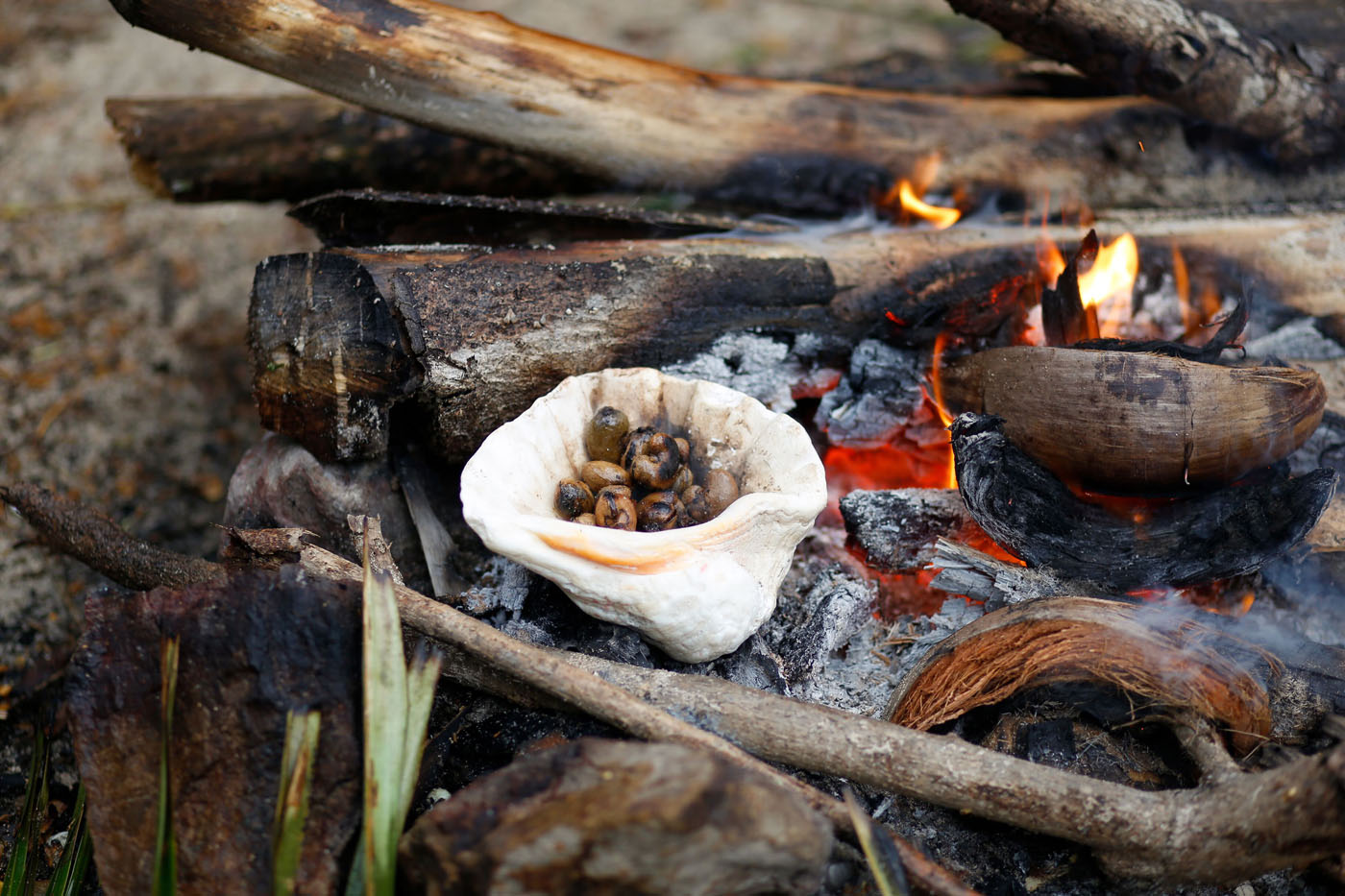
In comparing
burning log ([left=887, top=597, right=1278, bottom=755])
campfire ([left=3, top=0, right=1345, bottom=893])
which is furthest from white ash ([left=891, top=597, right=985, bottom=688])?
burning log ([left=887, top=597, right=1278, bottom=755])

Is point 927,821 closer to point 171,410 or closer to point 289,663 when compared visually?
point 289,663

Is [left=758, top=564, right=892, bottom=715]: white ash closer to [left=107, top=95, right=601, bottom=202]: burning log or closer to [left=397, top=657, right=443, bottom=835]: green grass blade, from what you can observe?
[left=397, top=657, right=443, bottom=835]: green grass blade

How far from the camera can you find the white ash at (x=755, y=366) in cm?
263

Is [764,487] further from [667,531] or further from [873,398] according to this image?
[873,398]

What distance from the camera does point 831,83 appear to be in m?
3.71

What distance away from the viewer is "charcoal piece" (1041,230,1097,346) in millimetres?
2480

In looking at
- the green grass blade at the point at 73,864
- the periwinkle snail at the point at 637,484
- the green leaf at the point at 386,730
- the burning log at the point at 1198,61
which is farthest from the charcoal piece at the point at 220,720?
the burning log at the point at 1198,61

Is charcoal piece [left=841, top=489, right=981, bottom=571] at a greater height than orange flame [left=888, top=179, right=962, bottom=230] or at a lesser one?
lesser

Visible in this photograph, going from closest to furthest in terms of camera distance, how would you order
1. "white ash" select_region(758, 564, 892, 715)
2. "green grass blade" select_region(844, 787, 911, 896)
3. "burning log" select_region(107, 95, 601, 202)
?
"green grass blade" select_region(844, 787, 911, 896) → "white ash" select_region(758, 564, 892, 715) → "burning log" select_region(107, 95, 601, 202)

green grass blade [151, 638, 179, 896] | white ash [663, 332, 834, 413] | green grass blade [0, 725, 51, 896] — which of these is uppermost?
white ash [663, 332, 834, 413]

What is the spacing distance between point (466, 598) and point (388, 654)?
26.1 inches

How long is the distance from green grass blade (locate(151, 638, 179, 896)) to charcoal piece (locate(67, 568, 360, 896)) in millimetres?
30

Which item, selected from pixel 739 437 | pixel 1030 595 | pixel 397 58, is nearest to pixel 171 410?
pixel 397 58

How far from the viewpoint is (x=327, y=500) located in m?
2.44
